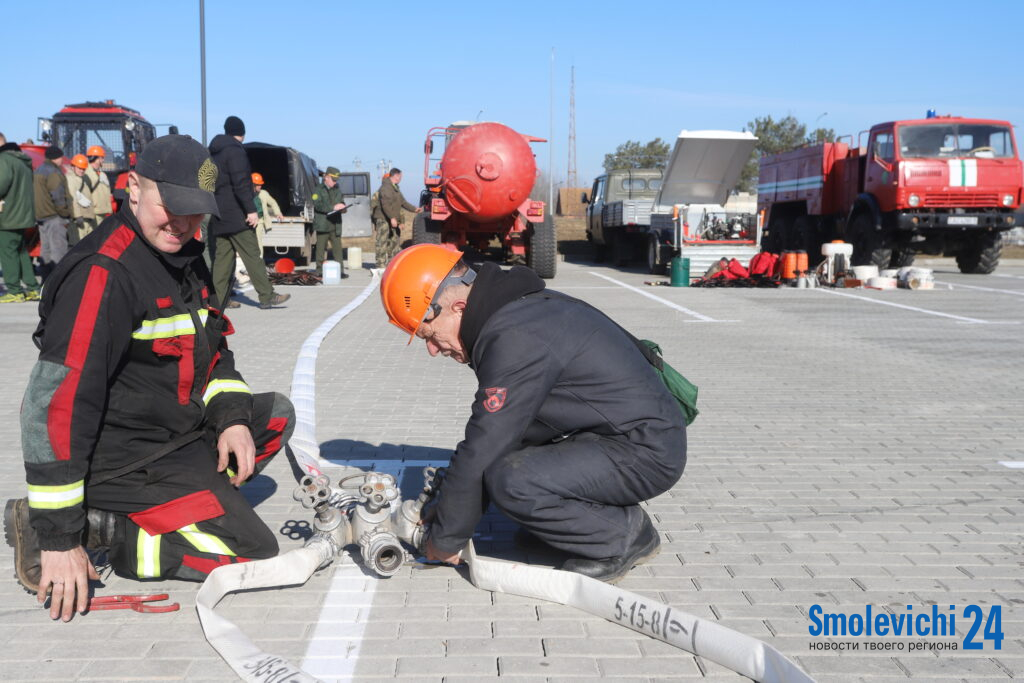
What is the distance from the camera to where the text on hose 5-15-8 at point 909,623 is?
10.6ft

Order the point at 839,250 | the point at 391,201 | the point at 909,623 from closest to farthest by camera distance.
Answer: the point at 909,623, the point at 839,250, the point at 391,201

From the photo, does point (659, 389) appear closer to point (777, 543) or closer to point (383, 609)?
point (777, 543)

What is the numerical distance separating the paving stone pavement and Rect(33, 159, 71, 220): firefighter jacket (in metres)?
5.35

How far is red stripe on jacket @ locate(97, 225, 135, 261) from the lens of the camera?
3.42 meters

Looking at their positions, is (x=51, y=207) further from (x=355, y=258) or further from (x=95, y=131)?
(x=95, y=131)

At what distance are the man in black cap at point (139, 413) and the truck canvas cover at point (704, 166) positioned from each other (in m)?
18.1

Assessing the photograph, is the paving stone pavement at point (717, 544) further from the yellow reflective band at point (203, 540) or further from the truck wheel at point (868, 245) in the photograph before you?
the truck wheel at point (868, 245)

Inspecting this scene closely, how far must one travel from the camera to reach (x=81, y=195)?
16219mm

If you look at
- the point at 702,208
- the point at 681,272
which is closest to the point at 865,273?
the point at 702,208

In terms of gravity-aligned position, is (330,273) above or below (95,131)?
below

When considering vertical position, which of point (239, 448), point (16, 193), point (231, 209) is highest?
point (16, 193)

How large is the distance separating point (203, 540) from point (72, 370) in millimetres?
837

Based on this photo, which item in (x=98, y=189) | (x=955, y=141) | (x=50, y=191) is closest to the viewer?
(x=50, y=191)

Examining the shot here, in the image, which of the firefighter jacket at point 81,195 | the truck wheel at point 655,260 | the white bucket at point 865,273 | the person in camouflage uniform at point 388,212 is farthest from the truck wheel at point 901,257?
the firefighter jacket at point 81,195
